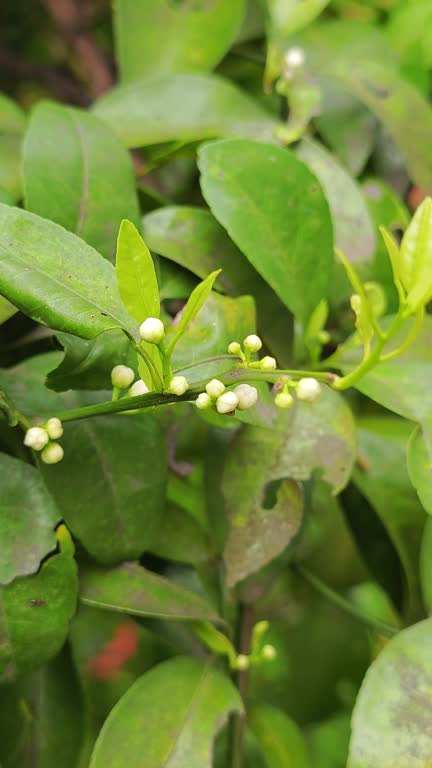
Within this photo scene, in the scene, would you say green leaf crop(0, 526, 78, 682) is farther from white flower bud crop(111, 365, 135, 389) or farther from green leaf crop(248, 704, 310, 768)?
green leaf crop(248, 704, 310, 768)

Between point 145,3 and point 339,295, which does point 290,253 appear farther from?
point 145,3

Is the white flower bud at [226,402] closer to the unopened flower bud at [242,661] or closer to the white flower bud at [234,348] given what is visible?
the white flower bud at [234,348]

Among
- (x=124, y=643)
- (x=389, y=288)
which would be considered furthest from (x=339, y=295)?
(x=124, y=643)

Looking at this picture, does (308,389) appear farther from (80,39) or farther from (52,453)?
→ (80,39)

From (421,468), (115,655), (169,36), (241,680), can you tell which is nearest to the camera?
(421,468)

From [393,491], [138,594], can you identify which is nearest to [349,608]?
[393,491]
